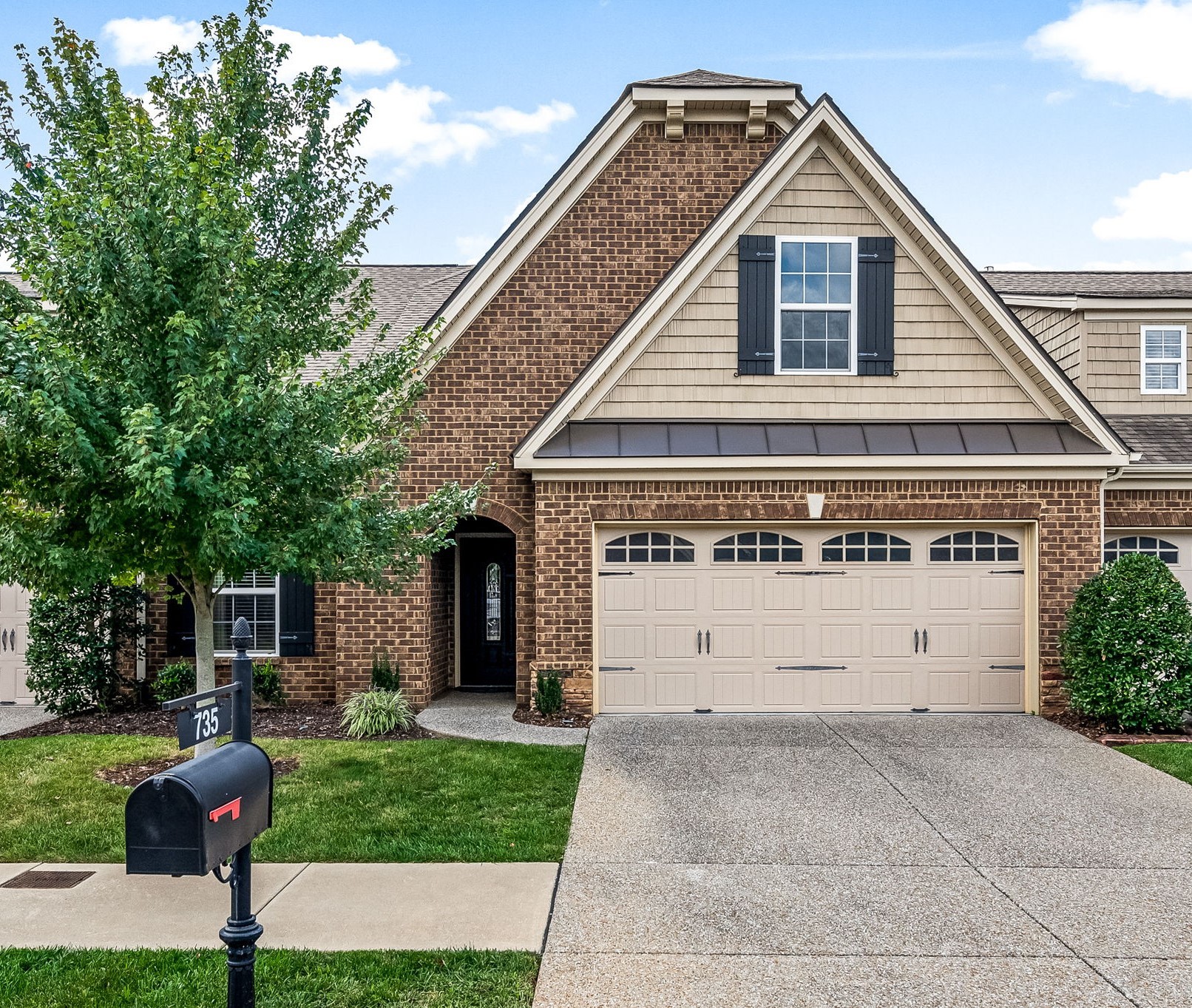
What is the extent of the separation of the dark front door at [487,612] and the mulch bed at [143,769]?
15.8 feet

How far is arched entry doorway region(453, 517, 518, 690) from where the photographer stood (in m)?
13.9

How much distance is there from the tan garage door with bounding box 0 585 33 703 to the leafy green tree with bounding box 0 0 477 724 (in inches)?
258

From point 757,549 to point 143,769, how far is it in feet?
24.6

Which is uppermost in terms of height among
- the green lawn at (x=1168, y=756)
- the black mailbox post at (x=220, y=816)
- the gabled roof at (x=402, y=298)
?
the gabled roof at (x=402, y=298)

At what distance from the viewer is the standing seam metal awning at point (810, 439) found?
36.2 ft

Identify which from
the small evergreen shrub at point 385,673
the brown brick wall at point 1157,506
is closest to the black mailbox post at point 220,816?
the small evergreen shrub at point 385,673

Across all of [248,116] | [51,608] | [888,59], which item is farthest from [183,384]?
[888,59]

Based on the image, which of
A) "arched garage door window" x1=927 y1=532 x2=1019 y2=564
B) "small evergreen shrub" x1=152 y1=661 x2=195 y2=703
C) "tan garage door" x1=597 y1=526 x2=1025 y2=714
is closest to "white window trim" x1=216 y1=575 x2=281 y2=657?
"small evergreen shrub" x1=152 y1=661 x2=195 y2=703

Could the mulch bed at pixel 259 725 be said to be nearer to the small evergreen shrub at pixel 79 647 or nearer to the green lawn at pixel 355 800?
the small evergreen shrub at pixel 79 647

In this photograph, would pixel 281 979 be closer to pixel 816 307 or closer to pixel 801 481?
pixel 801 481

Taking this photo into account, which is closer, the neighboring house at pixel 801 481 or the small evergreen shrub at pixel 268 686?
the neighboring house at pixel 801 481

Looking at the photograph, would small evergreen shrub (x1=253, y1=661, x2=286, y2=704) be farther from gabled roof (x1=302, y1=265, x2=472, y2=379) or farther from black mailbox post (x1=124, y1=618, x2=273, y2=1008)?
black mailbox post (x1=124, y1=618, x2=273, y2=1008)

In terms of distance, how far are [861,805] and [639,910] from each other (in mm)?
2966

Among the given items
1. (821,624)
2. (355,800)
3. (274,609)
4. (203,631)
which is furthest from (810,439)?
(274,609)
